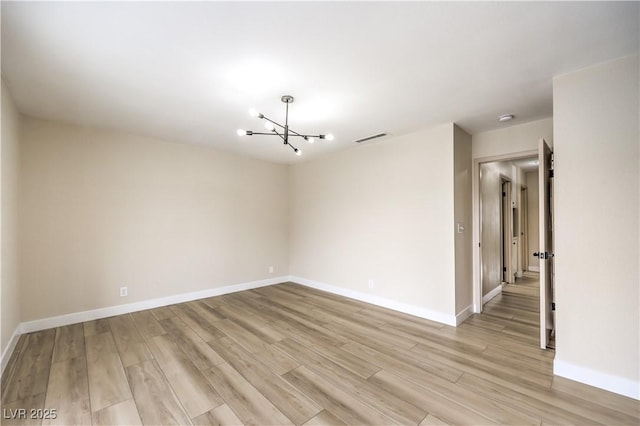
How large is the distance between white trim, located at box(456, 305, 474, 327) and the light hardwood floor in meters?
0.09

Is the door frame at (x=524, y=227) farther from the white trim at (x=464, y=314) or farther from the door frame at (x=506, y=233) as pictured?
the white trim at (x=464, y=314)

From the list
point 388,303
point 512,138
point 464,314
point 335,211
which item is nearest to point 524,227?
point 512,138

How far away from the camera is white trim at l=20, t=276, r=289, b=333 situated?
10.7ft

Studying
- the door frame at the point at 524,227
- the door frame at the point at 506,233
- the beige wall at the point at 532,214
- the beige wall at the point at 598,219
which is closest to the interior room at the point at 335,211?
the beige wall at the point at 598,219

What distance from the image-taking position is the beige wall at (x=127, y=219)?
3.31 metres

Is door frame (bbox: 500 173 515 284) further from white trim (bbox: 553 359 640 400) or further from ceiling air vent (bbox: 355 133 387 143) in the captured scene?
white trim (bbox: 553 359 640 400)

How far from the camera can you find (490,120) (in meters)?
3.37

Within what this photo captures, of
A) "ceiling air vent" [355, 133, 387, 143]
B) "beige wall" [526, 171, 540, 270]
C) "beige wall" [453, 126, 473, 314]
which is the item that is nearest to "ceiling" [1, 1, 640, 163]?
"beige wall" [453, 126, 473, 314]

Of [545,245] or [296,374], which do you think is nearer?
[296,374]

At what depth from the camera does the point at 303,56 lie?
6.74ft

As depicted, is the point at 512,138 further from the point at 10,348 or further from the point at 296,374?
the point at 10,348

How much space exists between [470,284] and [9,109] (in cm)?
585

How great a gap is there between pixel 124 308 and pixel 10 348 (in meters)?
1.19

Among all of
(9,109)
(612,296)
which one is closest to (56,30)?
(9,109)
